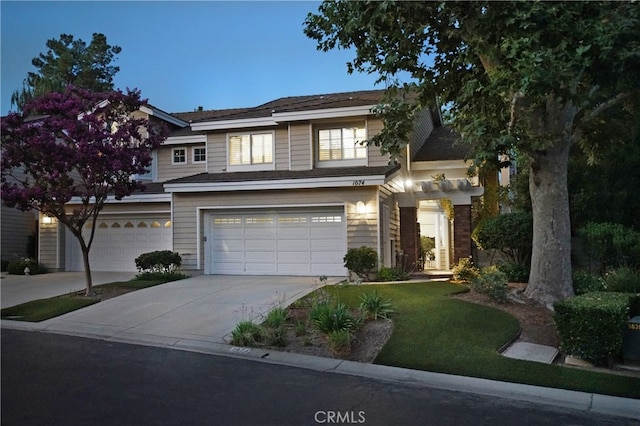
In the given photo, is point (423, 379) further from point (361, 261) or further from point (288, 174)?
point (288, 174)

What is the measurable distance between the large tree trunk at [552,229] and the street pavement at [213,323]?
4.30 m

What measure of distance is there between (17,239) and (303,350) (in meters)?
18.7

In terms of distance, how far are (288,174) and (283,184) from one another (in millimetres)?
651

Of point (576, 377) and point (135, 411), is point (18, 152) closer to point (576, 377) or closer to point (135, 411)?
point (135, 411)

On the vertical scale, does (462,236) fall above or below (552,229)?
below

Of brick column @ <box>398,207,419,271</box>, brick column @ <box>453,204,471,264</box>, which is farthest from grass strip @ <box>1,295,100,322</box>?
brick column @ <box>453,204,471,264</box>

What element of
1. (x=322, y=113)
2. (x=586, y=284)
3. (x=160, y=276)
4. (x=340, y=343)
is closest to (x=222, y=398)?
(x=340, y=343)

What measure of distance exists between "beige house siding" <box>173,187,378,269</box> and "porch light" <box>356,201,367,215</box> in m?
0.11

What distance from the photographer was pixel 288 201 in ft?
53.7

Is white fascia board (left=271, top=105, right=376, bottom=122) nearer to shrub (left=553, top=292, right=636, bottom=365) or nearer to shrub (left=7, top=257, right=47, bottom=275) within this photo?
shrub (left=553, top=292, right=636, bottom=365)

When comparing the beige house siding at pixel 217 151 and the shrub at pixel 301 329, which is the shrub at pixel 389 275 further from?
the beige house siding at pixel 217 151

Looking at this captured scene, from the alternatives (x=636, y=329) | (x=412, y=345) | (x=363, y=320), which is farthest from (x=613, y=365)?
(x=363, y=320)

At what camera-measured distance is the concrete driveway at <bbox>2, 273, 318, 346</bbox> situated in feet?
32.2

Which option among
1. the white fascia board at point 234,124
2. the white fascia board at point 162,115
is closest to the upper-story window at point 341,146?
the white fascia board at point 234,124
